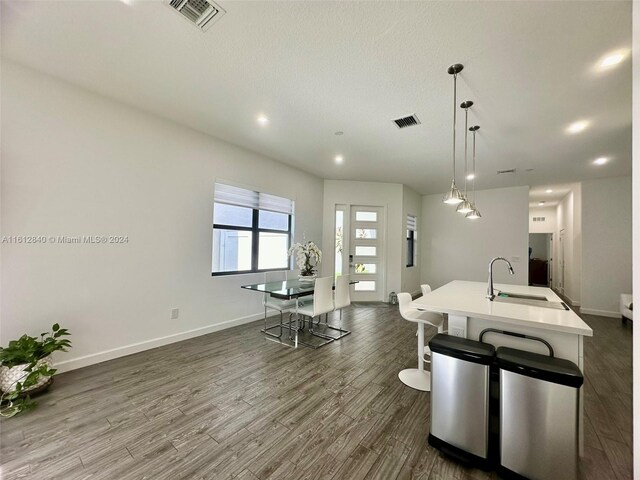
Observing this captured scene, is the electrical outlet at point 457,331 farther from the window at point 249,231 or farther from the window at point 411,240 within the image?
the window at point 411,240

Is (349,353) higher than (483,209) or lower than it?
lower

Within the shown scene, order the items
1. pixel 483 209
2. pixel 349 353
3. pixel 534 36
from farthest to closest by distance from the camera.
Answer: pixel 483 209 → pixel 349 353 → pixel 534 36

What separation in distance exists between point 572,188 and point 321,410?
767cm

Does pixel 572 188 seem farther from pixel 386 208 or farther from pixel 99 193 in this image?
pixel 99 193

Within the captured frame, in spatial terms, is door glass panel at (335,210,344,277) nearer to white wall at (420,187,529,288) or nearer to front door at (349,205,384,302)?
front door at (349,205,384,302)

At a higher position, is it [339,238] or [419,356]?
[339,238]

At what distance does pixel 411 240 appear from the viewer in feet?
23.8

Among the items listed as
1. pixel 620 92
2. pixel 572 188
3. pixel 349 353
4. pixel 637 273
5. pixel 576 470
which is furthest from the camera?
pixel 572 188

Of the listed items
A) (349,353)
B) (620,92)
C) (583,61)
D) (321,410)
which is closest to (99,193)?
(321,410)

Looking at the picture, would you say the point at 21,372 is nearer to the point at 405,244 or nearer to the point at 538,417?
the point at 538,417

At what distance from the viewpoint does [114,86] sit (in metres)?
2.62

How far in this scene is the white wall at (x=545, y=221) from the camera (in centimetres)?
845

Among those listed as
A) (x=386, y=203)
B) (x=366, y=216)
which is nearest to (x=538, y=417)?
(x=366, y=216)

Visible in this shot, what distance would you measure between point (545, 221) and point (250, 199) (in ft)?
32.2
